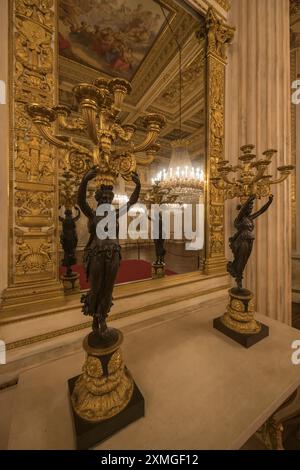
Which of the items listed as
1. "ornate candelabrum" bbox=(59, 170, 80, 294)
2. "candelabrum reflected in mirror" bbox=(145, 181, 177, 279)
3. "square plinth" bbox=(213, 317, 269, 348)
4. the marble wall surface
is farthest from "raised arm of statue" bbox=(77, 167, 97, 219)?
the marble wall surface

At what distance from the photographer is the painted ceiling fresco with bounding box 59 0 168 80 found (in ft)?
5.43

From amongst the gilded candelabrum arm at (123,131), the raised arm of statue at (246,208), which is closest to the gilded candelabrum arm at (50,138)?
the gilded candelabrum arm at (123,131)

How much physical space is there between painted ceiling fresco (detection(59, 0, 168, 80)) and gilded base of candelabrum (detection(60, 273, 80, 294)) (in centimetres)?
194

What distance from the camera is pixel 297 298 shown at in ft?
14.5

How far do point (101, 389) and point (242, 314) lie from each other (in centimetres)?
122

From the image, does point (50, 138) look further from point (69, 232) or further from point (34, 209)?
point (69, 232)

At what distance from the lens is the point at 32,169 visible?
132cm

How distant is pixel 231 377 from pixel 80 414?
33.6 inches

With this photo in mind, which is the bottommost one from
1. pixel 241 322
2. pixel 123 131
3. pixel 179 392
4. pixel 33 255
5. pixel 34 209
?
pixel 179 392

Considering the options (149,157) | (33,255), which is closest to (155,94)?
(149,157)

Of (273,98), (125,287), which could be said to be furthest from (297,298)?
(125,287)

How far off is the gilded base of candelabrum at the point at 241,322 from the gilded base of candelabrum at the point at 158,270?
743mm

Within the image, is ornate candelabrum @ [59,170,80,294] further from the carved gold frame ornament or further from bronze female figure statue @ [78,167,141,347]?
bronze female figure statue @ [78,167,141,347]

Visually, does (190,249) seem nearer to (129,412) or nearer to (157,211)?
(157,211)
